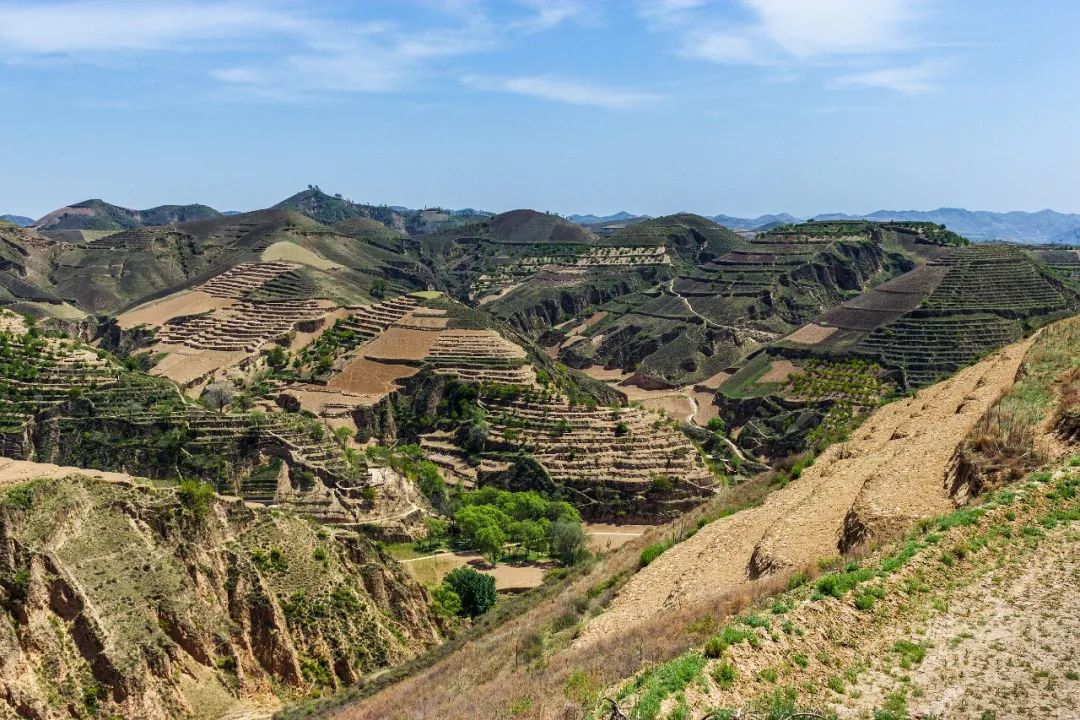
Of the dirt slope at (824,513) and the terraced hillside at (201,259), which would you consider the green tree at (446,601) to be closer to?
the dirt slope at (824,513)

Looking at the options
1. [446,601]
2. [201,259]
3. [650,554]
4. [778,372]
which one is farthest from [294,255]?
[650,554]

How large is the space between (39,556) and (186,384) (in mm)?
56079

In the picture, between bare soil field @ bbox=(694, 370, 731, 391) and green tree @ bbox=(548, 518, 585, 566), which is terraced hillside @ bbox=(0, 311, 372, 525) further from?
bare soil field @ bbox=(694, 370, 731, 391)

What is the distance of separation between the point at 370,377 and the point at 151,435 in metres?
25.2

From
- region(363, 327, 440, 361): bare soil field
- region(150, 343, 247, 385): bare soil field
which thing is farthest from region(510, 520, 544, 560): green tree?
region(150, 343, 247, 385): bare soil field

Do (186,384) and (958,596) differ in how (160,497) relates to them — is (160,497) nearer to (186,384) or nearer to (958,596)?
(958,596)

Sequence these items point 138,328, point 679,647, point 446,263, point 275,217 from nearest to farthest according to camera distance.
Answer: point 679,647
point 138,328
point 275,217
point 446,263

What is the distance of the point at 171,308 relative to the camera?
363ft

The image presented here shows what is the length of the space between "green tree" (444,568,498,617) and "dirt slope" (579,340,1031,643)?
568 inches

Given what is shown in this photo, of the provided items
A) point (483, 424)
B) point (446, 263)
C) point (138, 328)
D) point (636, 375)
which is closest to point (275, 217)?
point (446, 263)

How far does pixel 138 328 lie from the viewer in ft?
342

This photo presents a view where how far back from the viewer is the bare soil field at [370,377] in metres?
75.8

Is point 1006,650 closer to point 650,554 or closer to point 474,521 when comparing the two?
point 650,554

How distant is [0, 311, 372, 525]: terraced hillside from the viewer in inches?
1917
